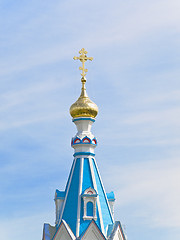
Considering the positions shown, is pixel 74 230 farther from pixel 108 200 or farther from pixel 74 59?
pixel 74 59

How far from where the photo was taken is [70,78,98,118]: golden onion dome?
23641mm

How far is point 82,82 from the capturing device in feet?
79.5

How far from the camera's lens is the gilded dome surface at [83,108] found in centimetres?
2364

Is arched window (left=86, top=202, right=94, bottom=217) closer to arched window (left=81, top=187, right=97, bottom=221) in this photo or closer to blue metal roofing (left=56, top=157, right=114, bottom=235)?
arched window (left=81, top=187, right=97, bottom=221)

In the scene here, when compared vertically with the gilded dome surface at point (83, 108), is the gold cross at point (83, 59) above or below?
above

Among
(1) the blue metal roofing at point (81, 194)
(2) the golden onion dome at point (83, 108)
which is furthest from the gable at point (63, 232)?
(2) the golden onion dome at point (83, 108)

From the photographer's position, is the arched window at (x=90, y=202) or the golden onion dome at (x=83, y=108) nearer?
the arched window at (x=90, y=202)

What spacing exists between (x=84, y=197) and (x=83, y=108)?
3.22m

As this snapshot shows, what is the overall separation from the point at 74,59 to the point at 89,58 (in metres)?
0.54

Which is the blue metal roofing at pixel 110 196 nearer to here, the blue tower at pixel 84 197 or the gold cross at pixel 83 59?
the blue tower at pixel 84 197

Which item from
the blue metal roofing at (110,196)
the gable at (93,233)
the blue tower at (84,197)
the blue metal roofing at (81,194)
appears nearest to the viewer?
the gable at (93,233)

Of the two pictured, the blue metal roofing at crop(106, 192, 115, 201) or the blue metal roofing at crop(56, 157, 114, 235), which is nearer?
the blue metal roofing at crop(56, 157, 114, 235)

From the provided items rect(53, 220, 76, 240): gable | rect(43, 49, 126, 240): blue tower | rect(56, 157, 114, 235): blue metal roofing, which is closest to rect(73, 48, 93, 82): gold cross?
rect(43, 49, 126, 240): blue tower

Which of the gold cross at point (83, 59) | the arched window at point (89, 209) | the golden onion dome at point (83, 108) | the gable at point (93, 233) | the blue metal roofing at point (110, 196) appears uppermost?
the gold cross at point (83, 59)
